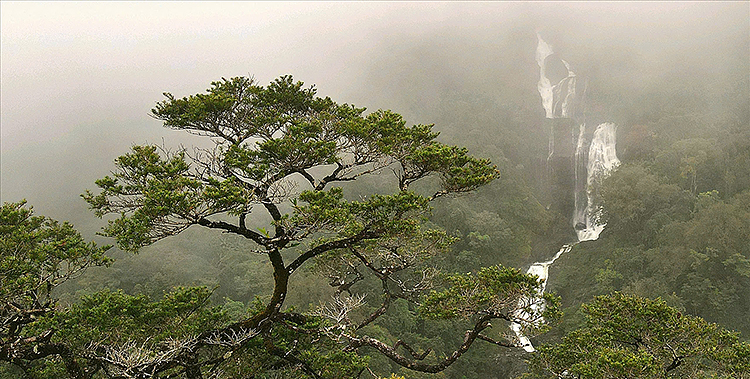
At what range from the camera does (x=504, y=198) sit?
1246 inches

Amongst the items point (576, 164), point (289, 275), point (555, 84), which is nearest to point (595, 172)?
point (576, 164)

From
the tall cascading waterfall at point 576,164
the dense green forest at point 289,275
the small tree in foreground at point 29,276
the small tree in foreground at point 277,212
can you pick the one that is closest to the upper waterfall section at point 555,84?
the tall cascading waterfall at point 576,164

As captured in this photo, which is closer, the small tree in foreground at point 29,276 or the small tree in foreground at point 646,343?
the small tree in foreground at point 29,276

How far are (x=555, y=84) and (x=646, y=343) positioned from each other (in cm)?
4604

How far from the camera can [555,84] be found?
157 feet

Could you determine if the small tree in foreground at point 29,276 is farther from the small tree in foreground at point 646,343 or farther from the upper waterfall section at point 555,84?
the upper waterfall section at point 555,84

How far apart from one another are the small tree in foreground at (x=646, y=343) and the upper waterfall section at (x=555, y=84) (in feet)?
118

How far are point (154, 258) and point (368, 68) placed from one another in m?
42.2

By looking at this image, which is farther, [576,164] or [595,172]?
[576,164]

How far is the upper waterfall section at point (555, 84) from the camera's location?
41.0 m

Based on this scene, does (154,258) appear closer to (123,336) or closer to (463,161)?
(123,336)

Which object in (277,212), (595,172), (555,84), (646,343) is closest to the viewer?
(277,212)

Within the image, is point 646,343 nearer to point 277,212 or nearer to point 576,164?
point 277,212

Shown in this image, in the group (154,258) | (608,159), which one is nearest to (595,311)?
(154,258)
